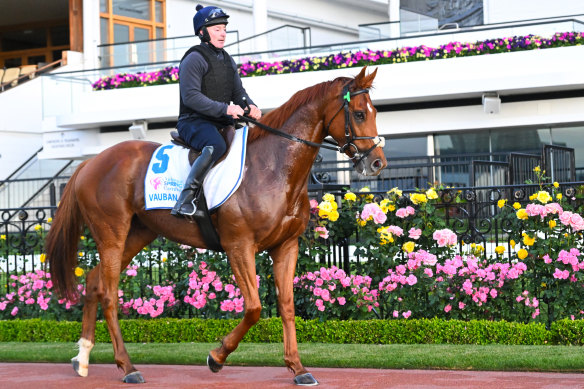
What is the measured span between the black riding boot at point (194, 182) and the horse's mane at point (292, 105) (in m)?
0.41

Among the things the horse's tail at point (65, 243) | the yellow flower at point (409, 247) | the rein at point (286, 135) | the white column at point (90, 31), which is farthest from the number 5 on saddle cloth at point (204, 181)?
the white column at point (90, 31)

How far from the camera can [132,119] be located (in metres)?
26.8

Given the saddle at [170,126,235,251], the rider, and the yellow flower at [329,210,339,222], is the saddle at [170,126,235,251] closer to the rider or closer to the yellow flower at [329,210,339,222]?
the rider

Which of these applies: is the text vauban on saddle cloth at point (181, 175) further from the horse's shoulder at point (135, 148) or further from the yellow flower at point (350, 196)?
the yellow flower at point (350, 196)

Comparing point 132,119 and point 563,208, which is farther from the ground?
point 132,119

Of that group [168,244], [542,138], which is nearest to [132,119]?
[542,138]

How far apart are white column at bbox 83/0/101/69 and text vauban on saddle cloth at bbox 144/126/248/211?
23.8 metres

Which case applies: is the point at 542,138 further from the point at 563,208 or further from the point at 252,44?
the point at 563,208

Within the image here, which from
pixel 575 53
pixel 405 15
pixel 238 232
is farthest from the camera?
pixel 405 15

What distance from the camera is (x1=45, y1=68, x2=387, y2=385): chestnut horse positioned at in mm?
5969

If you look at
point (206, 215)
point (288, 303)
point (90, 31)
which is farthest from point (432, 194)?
point (90, 31)

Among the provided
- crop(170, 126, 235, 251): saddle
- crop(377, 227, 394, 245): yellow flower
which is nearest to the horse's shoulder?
crop(170, 126, 235, 251): saddle

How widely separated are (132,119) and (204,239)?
69.1 feet

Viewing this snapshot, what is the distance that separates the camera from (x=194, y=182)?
6129mm
